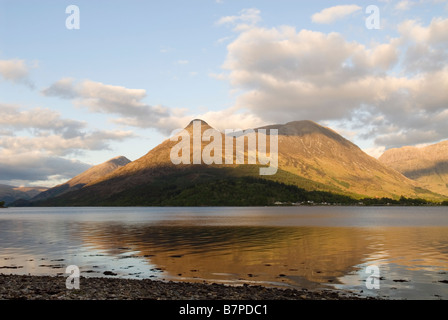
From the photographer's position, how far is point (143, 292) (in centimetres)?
3362

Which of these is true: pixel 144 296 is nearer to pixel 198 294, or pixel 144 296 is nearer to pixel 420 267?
pixel 198 294

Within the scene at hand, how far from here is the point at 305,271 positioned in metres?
49.1

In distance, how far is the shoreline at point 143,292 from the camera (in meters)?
31.2

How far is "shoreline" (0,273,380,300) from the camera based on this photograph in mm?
31203

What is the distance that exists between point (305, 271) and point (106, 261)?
102 ft

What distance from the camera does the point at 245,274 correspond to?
47.4m

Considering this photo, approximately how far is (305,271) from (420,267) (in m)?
16.5

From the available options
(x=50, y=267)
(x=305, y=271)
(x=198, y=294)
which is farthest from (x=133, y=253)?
(x=198, y=294)

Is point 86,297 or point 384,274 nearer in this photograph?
point 86,297

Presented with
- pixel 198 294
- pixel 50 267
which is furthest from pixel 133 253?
pixel 198 294

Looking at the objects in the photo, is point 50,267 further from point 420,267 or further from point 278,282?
point 420,267
